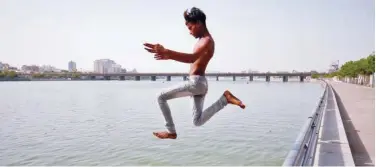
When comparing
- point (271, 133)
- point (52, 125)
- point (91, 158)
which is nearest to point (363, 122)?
point (271, 133)

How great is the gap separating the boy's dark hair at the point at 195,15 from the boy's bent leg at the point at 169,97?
48 cm

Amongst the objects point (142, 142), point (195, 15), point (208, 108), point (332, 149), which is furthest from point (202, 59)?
point (142, 142)

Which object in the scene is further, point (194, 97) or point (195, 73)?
point (194, 97)

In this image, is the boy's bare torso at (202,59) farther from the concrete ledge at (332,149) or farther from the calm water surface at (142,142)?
the calm water surface at (142,142)

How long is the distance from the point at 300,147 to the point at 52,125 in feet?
93.0

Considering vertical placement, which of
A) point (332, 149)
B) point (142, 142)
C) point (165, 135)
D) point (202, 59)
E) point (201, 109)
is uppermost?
point (202, 59)

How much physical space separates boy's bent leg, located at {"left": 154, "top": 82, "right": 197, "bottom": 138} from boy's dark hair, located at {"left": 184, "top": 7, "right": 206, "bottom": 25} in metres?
0.48

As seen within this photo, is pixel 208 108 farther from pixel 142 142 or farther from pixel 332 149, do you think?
pixel 142 142

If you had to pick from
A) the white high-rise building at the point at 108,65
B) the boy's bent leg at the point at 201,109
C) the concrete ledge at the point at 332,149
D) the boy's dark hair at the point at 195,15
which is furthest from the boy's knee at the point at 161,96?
the concrete ledge at the point at 332,149

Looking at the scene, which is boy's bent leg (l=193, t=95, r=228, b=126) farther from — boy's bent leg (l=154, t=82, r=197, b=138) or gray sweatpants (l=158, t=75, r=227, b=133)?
boy's bent leg (l=154, t=82, r=197, b=138)

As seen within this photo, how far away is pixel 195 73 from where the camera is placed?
9.23ft

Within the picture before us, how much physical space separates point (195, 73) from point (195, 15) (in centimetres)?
43

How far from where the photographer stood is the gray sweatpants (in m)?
2.79

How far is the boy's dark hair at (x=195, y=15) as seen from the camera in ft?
9.12
